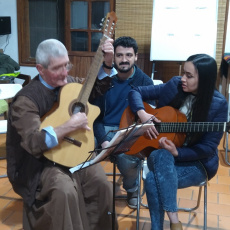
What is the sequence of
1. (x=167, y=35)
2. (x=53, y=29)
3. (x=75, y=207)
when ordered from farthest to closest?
(x=53, y=29) → (x=167, y=35) → (x=75, y=207)

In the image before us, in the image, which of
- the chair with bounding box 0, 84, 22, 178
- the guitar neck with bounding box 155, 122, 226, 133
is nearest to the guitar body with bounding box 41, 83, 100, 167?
the guitar neck with bounding box 155, 122, 226, 133

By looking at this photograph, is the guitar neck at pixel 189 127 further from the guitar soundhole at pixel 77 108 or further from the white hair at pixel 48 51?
the white hair at pixel 48 51

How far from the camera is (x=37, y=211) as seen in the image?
181cm

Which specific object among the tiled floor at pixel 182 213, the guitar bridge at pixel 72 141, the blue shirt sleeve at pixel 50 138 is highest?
the blue shirt sleeve at pixel 50 138

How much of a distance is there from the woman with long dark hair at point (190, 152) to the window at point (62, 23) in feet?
9.86

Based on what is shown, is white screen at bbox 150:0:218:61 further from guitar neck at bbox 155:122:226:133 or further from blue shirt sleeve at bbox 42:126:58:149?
blue shirt sleeve at bbox 42:126:58:149

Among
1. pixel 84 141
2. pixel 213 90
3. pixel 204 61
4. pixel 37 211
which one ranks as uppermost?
pixel 204 61

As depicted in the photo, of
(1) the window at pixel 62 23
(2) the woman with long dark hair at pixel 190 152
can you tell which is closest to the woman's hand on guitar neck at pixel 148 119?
(2) the woman with long dark hair at pixel 190 152

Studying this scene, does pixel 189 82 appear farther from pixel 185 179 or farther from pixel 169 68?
pixel 169 68

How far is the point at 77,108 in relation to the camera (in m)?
1.90

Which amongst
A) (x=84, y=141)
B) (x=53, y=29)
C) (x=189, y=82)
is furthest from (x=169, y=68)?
(x=84, y=141)

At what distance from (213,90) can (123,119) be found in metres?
0.65

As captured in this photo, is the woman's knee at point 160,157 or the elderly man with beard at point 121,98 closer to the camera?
the woman's knee at point 160,157

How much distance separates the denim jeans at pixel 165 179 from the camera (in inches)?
73.7
